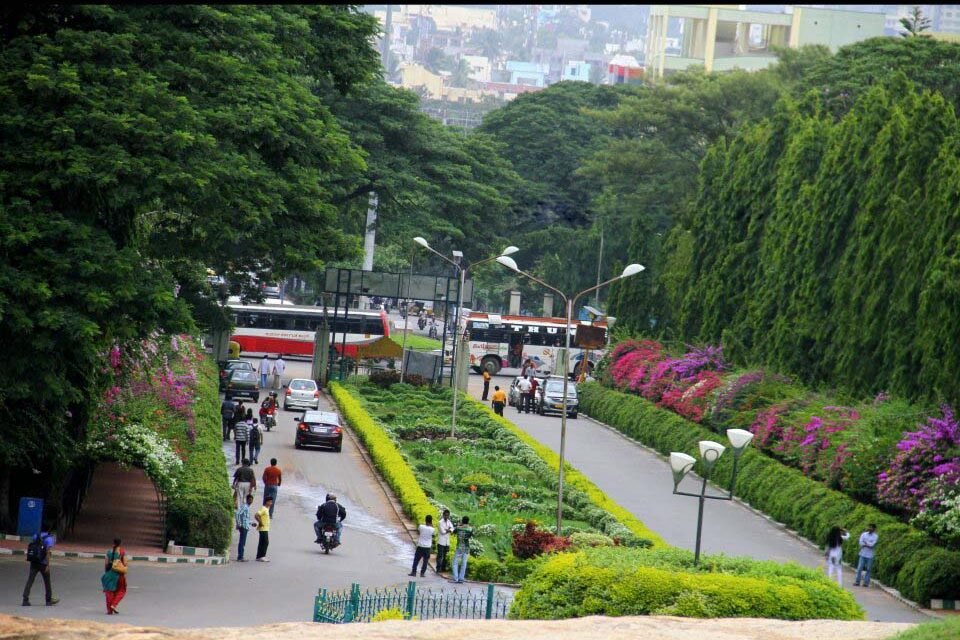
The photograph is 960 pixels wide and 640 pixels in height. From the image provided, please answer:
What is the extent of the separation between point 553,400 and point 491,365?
17399 millimetres

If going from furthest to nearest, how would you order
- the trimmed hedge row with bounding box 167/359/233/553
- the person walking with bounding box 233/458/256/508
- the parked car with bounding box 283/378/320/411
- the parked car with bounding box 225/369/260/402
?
the parked car with bounding box 225/369/260/402, the parked car with bounding box 283/378/320/411, the person walking with bounding box 233/458/256/508, the trimmed hedge row with bounding box 167/359/233/553

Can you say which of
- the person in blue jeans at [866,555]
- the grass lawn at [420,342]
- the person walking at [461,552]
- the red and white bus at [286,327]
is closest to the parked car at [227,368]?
the red and white bus at [286,327]

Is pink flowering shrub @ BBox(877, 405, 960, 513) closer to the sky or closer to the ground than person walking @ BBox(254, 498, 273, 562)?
closer to the sky

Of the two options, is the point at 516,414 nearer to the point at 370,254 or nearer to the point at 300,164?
the point at 370,254

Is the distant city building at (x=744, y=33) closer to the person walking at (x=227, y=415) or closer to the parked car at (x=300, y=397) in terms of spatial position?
→ the parked car at (x=300, y=397)

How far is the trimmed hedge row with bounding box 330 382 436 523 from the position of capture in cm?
3012

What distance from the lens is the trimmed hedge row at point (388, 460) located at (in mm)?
30125

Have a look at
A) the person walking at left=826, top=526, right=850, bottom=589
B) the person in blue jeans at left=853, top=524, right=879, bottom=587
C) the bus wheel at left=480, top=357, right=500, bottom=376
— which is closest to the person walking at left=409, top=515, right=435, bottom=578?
the person walking at left=826, top=526, right=850, bottom=589

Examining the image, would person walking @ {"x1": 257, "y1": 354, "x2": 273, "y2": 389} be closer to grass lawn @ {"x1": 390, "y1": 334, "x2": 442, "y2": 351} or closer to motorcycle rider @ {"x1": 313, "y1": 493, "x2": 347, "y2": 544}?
grass lawn @ {"x1": 390, "y1": 334, "x2": 442, "y2": 351}

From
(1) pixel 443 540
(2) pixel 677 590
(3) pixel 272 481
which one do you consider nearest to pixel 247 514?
(3) pixel 272 481

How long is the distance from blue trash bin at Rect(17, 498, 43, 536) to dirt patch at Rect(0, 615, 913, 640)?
36.9 feet

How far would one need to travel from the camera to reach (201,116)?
75.7ft

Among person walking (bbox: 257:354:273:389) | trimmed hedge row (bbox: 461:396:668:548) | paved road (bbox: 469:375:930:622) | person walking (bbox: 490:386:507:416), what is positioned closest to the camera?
paved road (bbox: 469:375:930:622)

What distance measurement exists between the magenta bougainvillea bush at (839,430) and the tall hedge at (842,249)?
0.89 metres
